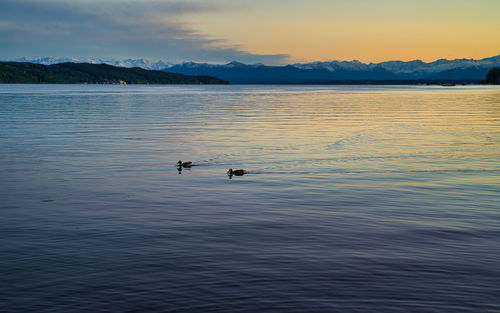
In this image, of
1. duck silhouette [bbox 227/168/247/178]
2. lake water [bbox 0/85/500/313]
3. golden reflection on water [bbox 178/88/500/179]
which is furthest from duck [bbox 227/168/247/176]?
golden reflection on water [bbox 178/88/500/179]

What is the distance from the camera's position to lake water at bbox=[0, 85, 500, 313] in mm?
11805

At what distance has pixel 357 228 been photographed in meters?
17.5

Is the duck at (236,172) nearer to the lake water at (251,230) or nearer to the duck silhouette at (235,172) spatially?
the duck silhouette at (235,172)

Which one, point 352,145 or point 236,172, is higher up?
point 352,145

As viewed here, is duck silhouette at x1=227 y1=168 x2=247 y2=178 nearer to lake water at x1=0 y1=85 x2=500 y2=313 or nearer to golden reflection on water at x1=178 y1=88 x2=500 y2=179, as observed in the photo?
lake water at x1=0 y1=85 x2=500 y2=313

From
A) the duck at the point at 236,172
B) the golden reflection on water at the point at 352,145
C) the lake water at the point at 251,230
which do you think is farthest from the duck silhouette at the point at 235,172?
the golden reflection on water at the point at 352,145

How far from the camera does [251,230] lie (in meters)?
17.2

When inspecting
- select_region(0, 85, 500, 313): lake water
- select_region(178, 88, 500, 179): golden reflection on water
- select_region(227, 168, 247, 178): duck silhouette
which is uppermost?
select_region(178, 88, 500, 179): golden reflection on water

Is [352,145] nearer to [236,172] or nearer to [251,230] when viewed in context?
[236,172]

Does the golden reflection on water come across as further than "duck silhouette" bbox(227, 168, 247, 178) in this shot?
Yes

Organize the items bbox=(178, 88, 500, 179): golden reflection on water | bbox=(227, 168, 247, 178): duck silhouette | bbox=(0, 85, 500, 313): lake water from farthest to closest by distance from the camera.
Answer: bbox=(178, 88, 500, 179): golden reflection on water
bbox=(227, 168, 247, 178): duck silhouette
bbox=(0, 85, 500, 313): lake water

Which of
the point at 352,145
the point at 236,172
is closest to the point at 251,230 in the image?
the point at 236,172

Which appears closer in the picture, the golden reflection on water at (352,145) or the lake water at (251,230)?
the lake water at (251,230)

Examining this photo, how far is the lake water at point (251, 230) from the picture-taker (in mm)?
11805
